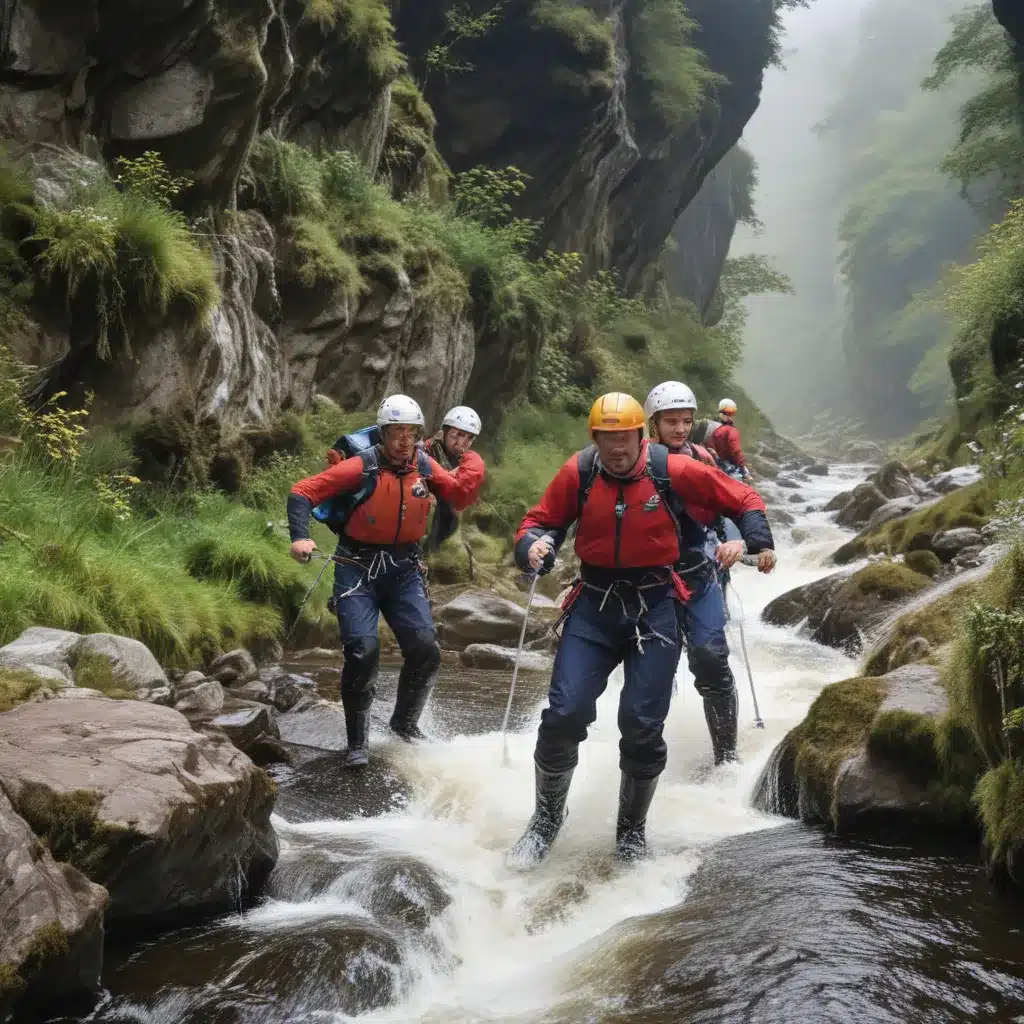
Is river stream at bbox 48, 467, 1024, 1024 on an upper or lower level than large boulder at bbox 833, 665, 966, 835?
lower

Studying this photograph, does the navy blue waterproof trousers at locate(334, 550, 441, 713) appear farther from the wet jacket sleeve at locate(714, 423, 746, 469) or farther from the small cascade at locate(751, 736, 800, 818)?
the wet jacket sleeve at locate(714, 423, 746, 469)

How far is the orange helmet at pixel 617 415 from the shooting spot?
4.64m

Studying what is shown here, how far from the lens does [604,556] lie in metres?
4.73

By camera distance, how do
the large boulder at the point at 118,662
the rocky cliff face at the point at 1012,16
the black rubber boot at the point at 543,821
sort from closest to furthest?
the black rubber boot at the point at 543,821
the large boulder at the point at 118,662
the rocky cliff face at the point at 1012,16

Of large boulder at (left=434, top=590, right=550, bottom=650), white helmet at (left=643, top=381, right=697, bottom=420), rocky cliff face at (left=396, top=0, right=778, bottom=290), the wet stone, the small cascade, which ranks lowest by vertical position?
the wet stone

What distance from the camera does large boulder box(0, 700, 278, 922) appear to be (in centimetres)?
359

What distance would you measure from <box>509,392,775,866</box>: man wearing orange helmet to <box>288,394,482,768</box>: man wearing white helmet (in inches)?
69.7

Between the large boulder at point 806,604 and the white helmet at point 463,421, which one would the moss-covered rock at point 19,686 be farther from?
the large boulder at point 806,604

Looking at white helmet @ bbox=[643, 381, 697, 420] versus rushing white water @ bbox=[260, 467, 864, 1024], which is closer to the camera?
rushing white water @ bbox=[260, 467, 864, 1024]

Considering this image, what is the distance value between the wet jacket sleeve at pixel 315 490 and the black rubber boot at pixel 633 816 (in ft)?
8.22

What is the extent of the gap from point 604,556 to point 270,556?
6.10 metres

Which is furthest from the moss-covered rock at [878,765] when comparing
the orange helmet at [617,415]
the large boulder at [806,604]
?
the large boulder at [806,604]

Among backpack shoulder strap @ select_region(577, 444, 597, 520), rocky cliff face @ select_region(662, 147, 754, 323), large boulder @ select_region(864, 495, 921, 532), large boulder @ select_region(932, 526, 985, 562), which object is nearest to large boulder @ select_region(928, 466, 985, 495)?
large boulder @ select_region(864, 495, 921, 532)

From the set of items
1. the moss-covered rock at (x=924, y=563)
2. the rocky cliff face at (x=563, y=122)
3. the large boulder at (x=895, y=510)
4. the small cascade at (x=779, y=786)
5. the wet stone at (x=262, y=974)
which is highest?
the rocky cliff face at (x=563, y=122)
